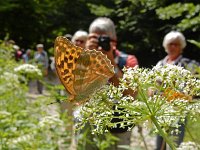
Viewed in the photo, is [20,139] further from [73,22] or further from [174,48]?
[73,22]

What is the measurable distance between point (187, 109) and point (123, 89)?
13 cm

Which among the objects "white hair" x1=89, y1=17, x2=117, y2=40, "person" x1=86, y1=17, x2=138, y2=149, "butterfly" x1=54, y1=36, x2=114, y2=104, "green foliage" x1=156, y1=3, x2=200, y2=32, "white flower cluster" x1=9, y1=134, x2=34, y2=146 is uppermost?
"green foliage" x1=156, y1=3, x2=200, y2=32

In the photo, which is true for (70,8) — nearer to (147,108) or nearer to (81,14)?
(81,14)

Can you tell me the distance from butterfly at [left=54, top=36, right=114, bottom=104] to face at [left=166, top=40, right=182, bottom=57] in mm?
3194

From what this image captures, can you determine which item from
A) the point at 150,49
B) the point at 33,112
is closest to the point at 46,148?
the point at 33,112

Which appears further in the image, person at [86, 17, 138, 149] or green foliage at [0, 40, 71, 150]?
person at [86, 17, 138, 149]

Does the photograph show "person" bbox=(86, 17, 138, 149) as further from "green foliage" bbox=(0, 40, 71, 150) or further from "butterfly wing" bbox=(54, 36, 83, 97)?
"butterfly wing" bbox=(54, 36, 83, 97)

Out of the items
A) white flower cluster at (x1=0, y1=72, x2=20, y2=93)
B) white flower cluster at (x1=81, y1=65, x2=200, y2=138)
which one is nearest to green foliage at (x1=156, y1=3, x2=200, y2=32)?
white flower cluster at (x1=0, y1=72, x2=20, y2=93)

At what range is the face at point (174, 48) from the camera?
4.33 meters

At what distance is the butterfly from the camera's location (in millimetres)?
1114

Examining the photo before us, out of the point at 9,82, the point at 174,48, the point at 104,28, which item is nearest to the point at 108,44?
the point at 104,28

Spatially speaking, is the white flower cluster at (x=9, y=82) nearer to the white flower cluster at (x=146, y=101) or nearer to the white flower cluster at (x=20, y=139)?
the white flower cluster at (x=20, y=139)

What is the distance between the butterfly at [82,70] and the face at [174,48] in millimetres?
3194

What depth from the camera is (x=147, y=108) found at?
3.34 ft
